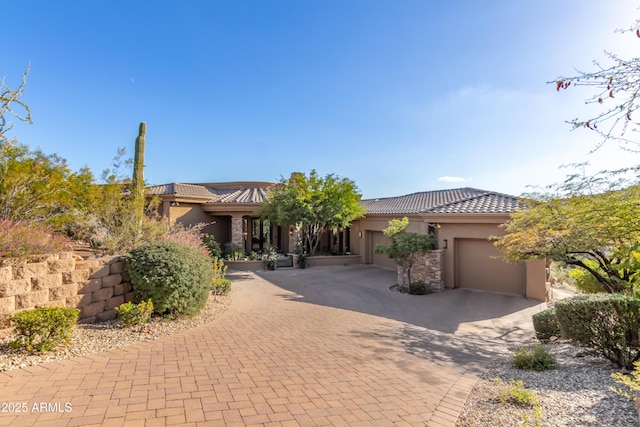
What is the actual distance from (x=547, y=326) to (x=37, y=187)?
1496 centimetres

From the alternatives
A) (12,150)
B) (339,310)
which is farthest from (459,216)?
(12,150)

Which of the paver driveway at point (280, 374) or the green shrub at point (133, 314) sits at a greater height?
the green shrub at point (133, 314)

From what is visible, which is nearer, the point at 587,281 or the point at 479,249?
the point at 587,281

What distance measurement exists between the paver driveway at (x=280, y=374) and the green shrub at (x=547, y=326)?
2.22 ft

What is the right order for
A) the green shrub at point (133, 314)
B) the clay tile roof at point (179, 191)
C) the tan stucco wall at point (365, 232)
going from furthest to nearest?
1. the clay tile roof at point (179, 191)
2. the tan stucco wall at point (365, 232)
3. the green shrub at point (133, 314)

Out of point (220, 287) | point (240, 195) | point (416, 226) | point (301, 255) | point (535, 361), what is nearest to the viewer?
point (535, 361)

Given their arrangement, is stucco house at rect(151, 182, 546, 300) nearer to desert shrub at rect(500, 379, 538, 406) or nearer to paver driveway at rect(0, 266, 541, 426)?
paver driveway at rect(0, 266, 541, 426)

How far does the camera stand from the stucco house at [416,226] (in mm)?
12789

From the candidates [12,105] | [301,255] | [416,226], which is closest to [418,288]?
[416,226]

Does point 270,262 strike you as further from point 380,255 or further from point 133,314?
point 133,314

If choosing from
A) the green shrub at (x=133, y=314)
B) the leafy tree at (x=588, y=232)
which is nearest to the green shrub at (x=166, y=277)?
the green shrub at (x=133, y=314)

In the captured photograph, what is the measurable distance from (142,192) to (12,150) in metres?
3.76

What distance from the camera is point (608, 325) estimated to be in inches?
204

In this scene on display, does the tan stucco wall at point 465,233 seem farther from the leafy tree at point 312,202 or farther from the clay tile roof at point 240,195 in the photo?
the clay tile roof at point 240,195
